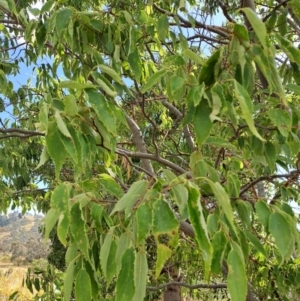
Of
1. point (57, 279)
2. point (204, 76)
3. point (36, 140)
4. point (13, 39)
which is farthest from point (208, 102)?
point (36, 140)

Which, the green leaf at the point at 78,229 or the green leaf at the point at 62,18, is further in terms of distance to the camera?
the green leaf at the point at 62,18

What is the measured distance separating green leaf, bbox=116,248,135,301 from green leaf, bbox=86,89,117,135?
324mm

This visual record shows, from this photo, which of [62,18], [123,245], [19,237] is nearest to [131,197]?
[123,245]

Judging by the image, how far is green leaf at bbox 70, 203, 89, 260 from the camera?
932 mm

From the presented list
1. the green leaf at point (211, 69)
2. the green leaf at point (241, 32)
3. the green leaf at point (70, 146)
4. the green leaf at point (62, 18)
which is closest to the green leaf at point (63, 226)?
the green leaf at point (70, 146)

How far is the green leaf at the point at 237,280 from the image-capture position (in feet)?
2.48

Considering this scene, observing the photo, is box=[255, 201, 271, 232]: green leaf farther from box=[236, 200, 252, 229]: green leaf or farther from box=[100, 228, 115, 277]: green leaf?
box=[100, 228, 115, 277]: green leaf

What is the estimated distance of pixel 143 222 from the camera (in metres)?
0.76

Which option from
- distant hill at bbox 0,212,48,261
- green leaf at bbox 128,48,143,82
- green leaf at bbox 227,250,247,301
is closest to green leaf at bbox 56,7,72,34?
green leaf at bbox 128,48,143,82

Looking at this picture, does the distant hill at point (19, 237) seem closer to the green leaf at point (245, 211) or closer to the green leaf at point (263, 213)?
the green leaf at point (245, 211)

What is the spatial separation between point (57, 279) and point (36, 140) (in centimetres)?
192

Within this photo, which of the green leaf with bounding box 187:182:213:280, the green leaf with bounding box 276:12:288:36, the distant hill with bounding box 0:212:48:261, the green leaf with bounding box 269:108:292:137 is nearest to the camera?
the green leaf with bounding box 187:182:213:280

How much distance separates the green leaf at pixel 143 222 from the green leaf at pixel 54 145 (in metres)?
0.23

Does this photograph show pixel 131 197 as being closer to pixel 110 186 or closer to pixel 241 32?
pixel 110 186
